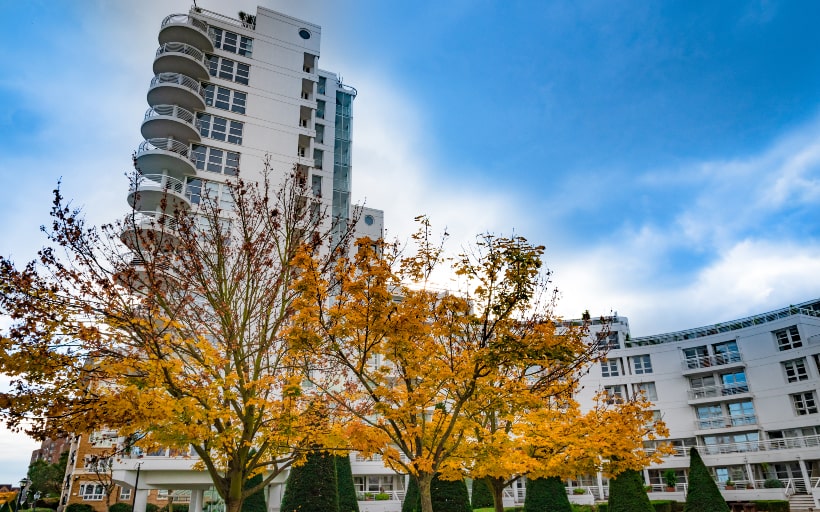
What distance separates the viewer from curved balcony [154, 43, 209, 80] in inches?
1393

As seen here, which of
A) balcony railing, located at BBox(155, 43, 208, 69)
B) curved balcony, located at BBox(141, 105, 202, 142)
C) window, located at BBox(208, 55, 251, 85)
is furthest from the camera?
window, located at BBox(208, 55, 251, 85)

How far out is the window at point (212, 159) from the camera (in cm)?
3481

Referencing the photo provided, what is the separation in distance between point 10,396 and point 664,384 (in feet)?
155

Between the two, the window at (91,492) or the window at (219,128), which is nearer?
the window at (219,128)

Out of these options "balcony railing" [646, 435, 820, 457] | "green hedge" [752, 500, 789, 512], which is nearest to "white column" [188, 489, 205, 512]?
"balcony railing" [646, 435, 820, 457]

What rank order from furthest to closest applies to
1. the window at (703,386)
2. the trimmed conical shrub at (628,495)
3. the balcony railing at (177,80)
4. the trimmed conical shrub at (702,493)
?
the window at (703,386), the balcony railing at (177,80), the trimmed conical shrub at (702,493), the trimmed conical shrub at (628,495)

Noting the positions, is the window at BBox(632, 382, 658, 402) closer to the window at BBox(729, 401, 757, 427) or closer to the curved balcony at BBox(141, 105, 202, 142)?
the window at BBox(729, 401, 757, 427)

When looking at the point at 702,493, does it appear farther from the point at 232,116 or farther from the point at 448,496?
the point at 232,116

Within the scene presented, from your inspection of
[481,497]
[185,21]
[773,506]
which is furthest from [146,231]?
[773,506]

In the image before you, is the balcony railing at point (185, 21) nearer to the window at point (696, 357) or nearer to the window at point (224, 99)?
the window at point (224, 99)

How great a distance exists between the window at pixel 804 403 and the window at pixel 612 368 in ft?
41.9

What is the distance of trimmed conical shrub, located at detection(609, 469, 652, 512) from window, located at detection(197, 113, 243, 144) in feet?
101

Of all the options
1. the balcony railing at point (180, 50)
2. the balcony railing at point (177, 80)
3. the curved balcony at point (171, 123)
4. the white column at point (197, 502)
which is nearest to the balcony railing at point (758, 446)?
the white column at point (197, 502)

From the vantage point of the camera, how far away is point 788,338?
40156mm
